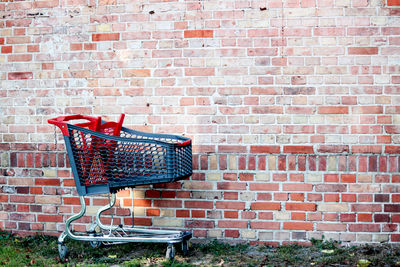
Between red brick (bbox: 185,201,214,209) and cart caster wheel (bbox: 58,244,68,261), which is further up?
red brick (bbox: 185,201,214,209)

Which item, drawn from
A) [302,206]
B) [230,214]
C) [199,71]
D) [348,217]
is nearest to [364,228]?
[348,217]

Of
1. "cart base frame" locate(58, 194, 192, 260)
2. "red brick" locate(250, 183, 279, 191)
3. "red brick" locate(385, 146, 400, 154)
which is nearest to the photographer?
"cart base frame" locate(58, 194, 192, 260)

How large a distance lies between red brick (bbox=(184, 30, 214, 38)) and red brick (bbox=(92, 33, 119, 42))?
0.73 m

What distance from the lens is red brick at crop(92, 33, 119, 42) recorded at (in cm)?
406

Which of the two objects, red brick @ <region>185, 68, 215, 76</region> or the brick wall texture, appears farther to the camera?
red brick @ <region>185, 68, 215, 76</region>

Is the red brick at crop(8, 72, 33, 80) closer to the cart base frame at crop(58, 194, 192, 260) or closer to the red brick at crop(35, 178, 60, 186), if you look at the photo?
the red brick at crop(35, 178, 60, 186)

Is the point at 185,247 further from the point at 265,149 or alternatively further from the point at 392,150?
the point at 392,150

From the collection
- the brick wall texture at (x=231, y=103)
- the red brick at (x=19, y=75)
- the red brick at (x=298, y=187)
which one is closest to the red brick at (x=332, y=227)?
the brick wall texture at (x=231, y=103)

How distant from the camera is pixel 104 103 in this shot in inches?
161

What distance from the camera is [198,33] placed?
396 cm

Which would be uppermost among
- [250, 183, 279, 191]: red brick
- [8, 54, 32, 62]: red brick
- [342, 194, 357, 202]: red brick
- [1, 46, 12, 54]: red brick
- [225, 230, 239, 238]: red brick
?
[1, 46, 12, 54]: red brick

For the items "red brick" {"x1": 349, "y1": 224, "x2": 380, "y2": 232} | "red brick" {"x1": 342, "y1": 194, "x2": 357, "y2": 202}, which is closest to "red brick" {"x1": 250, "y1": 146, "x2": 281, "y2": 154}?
"red brick" {"x1": 342, "y1": 194, "x2": 357, "y2": 202}

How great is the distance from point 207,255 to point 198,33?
85.0 inches

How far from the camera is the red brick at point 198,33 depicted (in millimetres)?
3949
